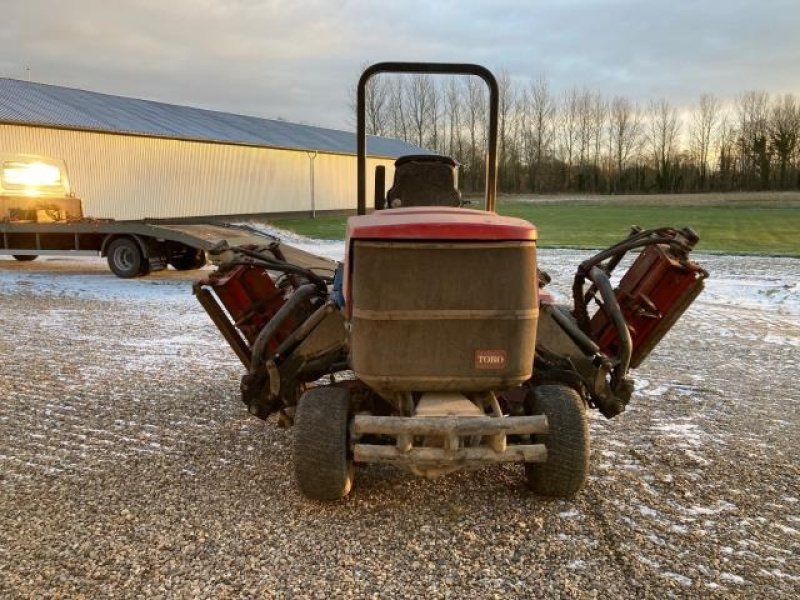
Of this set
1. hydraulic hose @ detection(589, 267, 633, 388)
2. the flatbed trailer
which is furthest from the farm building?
hydraulic hose @ detection(589, 267, 633, 388)

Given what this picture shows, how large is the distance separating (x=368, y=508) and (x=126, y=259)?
1050 centimetres

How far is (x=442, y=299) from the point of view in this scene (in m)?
3.11

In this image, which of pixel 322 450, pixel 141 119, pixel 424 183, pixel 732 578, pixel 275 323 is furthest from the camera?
pixel 141 119

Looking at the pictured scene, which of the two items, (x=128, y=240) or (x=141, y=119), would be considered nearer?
(x=128, y=240)

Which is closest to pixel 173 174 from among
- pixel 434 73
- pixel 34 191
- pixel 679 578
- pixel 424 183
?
pixel 34 191

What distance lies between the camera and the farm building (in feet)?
76.8

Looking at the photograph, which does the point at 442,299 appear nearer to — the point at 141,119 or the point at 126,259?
the point at 126,259

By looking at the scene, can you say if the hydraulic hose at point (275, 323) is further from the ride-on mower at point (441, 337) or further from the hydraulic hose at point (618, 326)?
the hydraulic hose at point (618, 326)

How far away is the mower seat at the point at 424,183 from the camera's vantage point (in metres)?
4.28

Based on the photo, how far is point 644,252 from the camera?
4.38 m

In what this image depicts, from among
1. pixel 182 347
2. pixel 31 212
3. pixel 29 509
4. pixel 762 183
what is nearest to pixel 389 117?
pixel 762 183

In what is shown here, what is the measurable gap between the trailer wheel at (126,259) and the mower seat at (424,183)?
9449 mm

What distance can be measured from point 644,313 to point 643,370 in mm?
2429

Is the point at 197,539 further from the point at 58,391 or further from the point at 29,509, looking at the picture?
the point at 58,391
